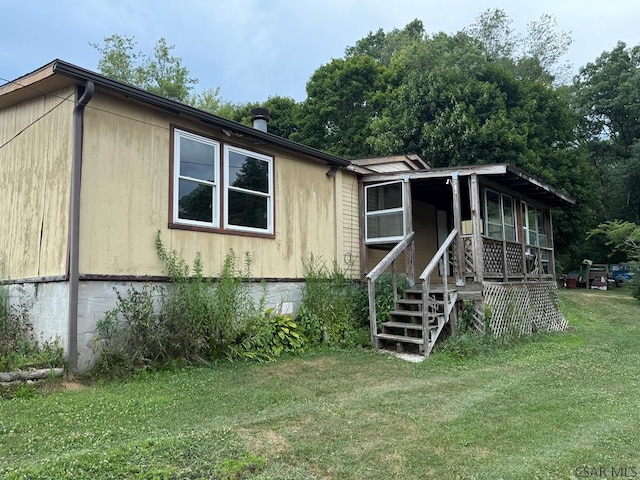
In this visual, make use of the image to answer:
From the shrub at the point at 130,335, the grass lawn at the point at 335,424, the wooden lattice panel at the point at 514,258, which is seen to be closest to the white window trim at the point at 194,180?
the shrub at the point at 130,335

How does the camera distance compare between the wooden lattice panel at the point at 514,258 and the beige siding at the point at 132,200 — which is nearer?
the beige siding at the point at 132,200

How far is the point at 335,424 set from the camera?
4.07 meters

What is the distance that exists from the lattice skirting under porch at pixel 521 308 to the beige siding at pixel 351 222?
2.73m

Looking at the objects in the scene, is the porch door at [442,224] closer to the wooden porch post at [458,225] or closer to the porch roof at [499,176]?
the porch roof at [499,176]

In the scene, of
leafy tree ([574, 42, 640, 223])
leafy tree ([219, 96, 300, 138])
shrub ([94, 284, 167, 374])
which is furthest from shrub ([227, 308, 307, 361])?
leafy tree ([574, 42, 640, 223])

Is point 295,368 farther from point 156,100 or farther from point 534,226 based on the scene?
point 534,226

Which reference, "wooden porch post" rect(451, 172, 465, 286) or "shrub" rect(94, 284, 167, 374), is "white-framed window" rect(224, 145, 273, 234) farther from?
"wooden porch post" rect(451, 172, 465, 286)

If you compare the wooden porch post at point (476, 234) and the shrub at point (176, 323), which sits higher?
Result: the wooden porch post at point (476, 234)

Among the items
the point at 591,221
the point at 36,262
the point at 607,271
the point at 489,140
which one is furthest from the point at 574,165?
the point at 36,262

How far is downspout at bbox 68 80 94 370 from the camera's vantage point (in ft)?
18.0

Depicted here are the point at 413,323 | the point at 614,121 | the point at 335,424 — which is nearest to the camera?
the point at 335,424

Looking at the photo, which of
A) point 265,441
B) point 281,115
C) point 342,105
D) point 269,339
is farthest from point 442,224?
point 281,115

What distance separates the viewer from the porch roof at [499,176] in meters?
9.08

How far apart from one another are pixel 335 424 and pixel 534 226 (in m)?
10.9
